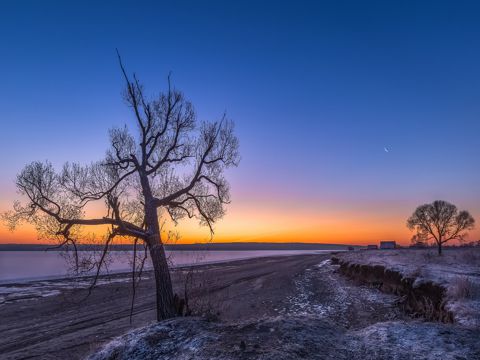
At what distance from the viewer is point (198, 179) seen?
12.7 m

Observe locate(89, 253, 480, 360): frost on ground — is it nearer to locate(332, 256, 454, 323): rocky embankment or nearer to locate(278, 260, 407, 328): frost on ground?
locate(332, 256, 454, 323): rocky embankment

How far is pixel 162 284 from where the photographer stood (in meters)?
10.3

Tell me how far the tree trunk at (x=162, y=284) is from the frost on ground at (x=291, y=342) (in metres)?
3.33

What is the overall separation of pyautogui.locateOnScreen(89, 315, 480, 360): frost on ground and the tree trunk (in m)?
3.33

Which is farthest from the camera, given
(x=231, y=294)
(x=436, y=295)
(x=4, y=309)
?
(x=231, y=294)

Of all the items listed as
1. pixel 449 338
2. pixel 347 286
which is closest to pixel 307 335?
pixel 449 338

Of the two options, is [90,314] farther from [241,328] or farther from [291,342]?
[291,342]

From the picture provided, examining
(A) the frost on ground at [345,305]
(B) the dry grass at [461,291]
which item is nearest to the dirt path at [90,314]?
(A) the frost on ground at [345,305]

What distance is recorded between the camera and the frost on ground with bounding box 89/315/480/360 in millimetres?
4926

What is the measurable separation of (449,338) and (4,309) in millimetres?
23420

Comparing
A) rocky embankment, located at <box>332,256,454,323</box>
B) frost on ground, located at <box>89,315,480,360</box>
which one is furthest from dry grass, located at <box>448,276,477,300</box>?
frost on ground, located at <box>89,315,480,360</box>

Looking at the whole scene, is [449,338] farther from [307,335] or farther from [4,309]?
[4,309]

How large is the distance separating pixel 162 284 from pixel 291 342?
19.4ft

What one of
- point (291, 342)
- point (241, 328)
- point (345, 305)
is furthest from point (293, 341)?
point (345, 305)
